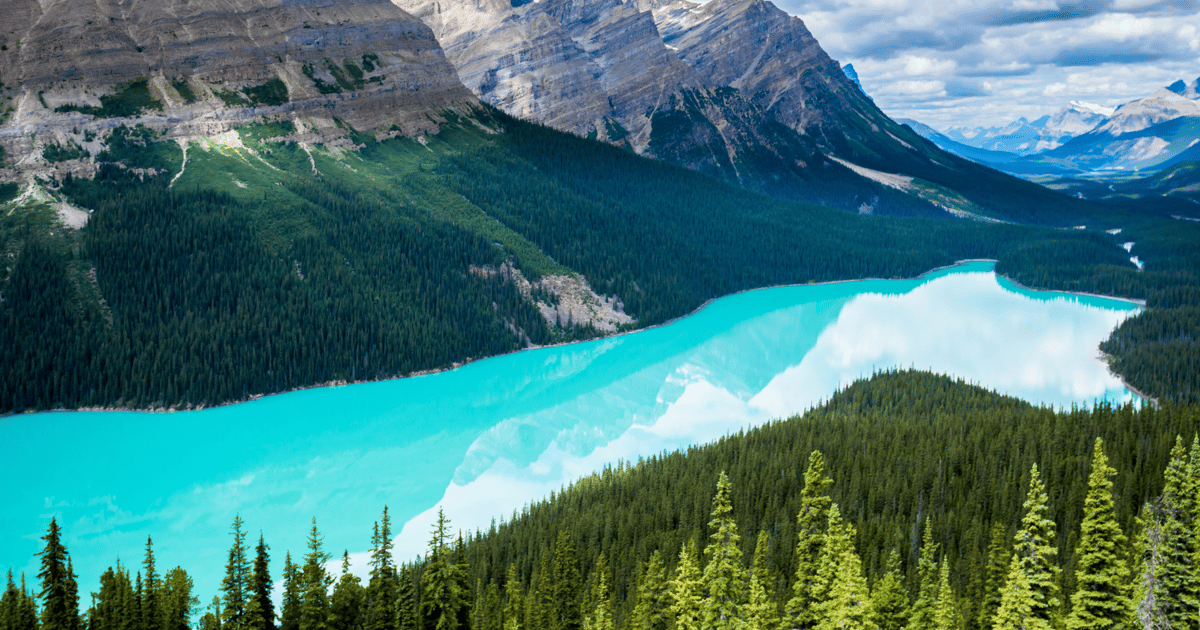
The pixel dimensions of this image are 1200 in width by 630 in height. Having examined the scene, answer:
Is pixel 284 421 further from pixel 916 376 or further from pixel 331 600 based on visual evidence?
pixel 916 376

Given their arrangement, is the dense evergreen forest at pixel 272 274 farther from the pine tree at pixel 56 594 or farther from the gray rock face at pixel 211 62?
the pine tree at pixel 56 594

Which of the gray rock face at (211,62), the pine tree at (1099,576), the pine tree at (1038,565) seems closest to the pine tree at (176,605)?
the pine tree at (1038,565)

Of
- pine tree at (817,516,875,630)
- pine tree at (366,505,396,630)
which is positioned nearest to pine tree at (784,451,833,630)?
pine tree at (817,516,875,630)

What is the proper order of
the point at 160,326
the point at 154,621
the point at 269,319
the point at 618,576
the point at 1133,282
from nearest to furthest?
the point at 154,621 → the point at 618,576 → the point at 160,326 → the point at 269,319 → the point at 1133,282

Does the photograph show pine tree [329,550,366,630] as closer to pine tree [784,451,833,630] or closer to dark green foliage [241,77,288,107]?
pine tree [784,451,833,630]

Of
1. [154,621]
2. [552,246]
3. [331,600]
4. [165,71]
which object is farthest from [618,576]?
[165,71]

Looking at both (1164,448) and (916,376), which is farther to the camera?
(916,376)

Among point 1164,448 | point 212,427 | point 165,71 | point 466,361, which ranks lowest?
point 1164,448

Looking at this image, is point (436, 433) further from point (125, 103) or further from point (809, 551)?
point (125, 103)
